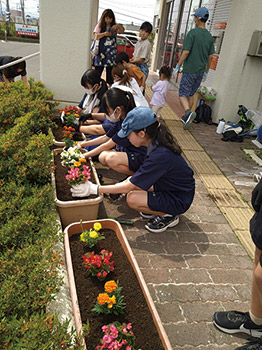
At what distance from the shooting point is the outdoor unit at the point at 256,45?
5262 mm

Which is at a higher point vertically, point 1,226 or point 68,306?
point 1,226

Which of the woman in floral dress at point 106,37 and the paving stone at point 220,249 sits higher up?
the woman in floral dress at point 106,37

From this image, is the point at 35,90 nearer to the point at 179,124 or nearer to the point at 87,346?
the point at 179,124

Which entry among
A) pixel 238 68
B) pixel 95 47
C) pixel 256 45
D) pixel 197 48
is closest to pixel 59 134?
pixel 95 47

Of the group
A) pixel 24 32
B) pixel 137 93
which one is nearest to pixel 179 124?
→ pixel 137 93

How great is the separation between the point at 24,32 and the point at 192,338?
27.2 m

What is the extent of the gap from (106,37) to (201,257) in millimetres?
4348

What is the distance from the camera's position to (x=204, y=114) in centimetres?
623

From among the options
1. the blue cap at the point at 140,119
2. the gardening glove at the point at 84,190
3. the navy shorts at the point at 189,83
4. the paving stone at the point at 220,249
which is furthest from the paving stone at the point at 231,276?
the navy shorts at the point at 189,83

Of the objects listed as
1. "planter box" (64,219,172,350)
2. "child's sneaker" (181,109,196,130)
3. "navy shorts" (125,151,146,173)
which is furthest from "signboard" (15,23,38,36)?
"planter box" (64,219,172,350)

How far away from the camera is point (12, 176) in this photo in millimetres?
2475

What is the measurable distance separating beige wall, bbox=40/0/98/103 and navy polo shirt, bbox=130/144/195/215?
293cm

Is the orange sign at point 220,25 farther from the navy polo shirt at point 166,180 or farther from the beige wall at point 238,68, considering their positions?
the navy polo shirt at point 166,180

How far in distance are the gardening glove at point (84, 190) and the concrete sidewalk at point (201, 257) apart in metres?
0.50
